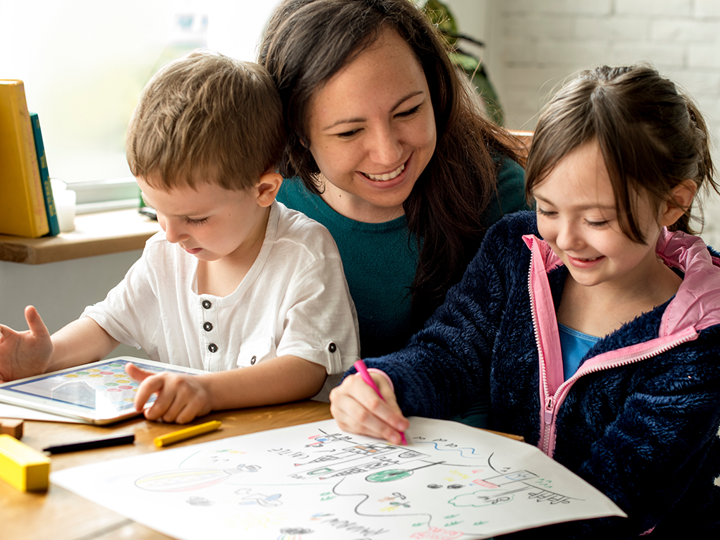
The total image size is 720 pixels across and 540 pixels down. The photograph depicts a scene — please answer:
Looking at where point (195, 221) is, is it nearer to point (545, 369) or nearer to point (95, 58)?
point (545, 369)

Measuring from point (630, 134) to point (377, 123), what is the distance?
370mm

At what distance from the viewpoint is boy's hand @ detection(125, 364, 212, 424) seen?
0.74 m

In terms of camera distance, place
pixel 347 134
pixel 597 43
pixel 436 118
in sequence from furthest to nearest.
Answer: pixel 597 43, pixel 436 118, pixel 347 134

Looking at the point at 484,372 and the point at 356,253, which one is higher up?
the point at 356,253

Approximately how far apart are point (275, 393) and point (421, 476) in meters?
0.27

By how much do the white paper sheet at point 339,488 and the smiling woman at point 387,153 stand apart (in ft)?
1.60

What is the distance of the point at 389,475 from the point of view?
2.03 ft

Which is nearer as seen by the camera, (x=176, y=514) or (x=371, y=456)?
(x=176, y=514)

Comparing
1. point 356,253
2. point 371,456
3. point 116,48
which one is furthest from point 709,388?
point 116,48

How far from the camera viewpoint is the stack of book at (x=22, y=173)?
52.1 inches

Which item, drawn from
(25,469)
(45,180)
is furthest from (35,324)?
(45,180)

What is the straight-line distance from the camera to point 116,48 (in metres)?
1.85

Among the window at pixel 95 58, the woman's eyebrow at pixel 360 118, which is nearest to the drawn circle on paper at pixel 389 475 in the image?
the woman's eyebrow at pixel 360 118

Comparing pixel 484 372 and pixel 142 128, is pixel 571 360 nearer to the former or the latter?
pixel 484 372
